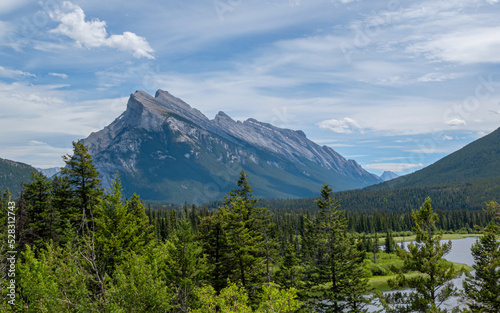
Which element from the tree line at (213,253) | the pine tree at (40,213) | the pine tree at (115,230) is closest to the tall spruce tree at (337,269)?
the tree line at (213,253)

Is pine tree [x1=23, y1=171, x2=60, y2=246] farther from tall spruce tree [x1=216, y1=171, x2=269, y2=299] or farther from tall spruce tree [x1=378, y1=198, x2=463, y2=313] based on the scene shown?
tall spruce tree [x1=378, y1=198, x2=463, y2=313]

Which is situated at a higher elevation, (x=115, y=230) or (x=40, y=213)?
(x=40, y=213)

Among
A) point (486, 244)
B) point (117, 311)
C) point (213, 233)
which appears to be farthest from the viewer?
point (213, 233)

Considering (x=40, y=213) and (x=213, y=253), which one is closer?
(x=213, y=253)

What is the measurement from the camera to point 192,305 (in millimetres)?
31859

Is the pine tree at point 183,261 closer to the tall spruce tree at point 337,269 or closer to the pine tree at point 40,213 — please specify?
the tall spruce tree at point 337,269

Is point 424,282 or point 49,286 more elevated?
point 49,286

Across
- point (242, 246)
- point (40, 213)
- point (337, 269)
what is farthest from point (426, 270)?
point (40, 213)

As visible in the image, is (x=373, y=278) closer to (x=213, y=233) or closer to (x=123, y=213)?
(x=213, y=233)

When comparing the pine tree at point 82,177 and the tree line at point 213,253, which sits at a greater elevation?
the pine tree at point 82,177

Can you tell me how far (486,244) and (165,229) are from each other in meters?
105

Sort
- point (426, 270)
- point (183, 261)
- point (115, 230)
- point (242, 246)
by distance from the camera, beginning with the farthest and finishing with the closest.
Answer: point (242, 246) → point (183, 261) → point (115, 230) → point (426, 270)

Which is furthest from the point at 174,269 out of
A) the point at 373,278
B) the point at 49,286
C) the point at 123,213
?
the point at 373,278

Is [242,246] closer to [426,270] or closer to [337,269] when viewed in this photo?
[337,269]
